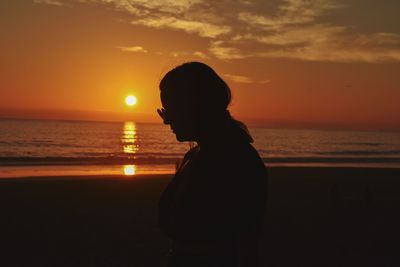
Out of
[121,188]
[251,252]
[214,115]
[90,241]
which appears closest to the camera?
[251,252]

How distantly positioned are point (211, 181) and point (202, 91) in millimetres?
437

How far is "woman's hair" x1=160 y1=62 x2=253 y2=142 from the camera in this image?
2303 millimetres

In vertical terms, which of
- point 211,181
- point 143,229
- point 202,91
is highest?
point 202,91

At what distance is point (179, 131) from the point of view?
2344 millimetres

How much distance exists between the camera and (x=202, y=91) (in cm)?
230

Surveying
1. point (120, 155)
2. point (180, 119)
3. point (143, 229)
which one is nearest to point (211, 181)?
point (180, 119)

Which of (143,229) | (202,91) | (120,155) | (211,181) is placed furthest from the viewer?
(120,155)

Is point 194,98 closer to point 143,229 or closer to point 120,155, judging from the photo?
point 143,229

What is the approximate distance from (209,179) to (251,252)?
37 cm

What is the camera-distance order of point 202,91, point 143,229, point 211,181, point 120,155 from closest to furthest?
point 211,181, point 202,91, point 143,229, point 120,155

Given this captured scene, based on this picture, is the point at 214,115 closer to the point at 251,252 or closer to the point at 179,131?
the point at 179,131

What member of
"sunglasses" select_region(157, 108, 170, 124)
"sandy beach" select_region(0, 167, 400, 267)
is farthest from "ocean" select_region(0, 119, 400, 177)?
"sunglasses" select_region(157, 108, 170, 124)

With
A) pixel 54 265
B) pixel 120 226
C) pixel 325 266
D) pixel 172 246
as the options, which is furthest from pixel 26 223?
pixel 172 246

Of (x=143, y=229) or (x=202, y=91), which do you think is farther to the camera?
(x=143, y=229)
